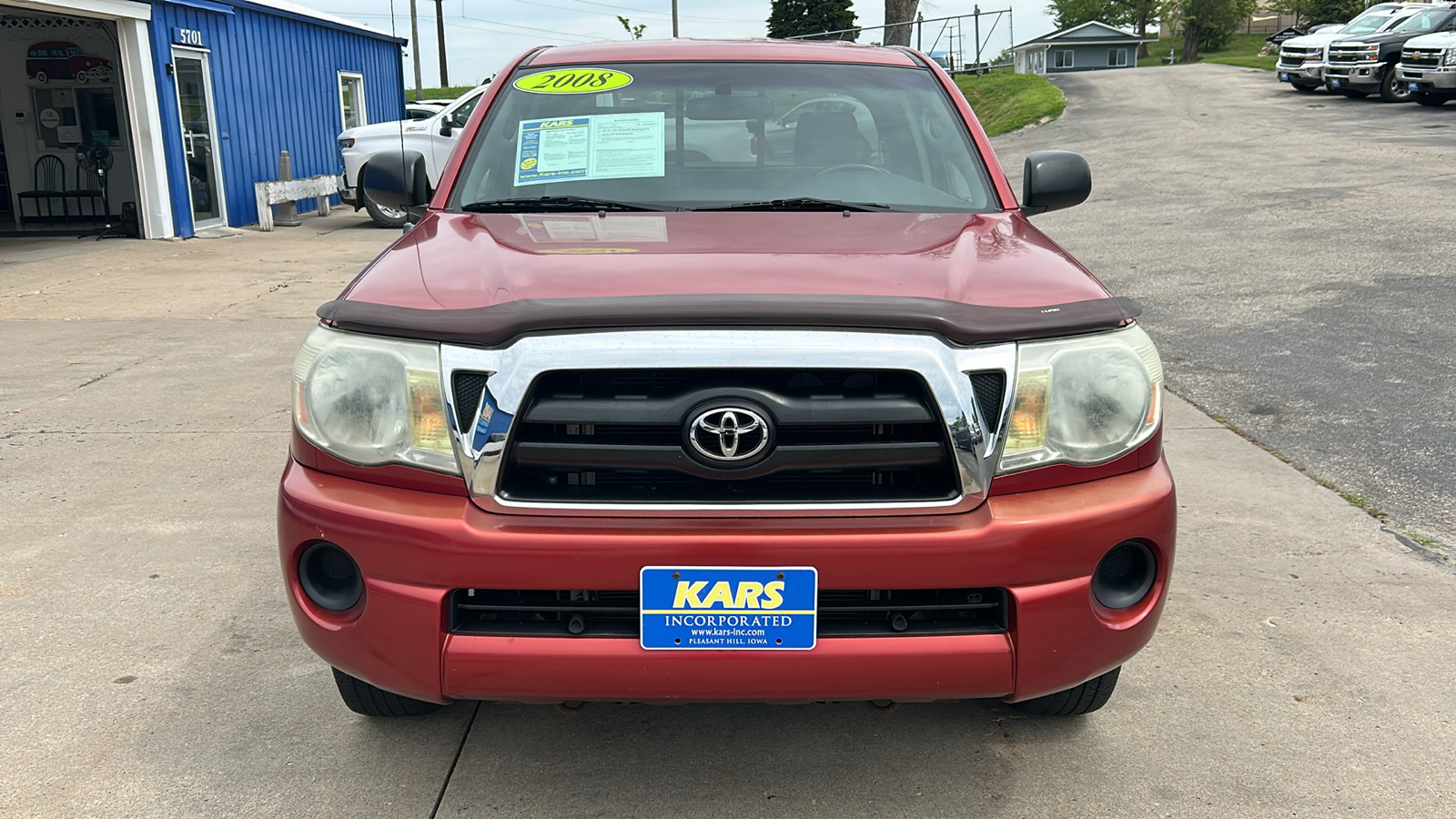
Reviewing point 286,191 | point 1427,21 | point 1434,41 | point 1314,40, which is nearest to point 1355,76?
point 1427,21

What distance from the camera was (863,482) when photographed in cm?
225

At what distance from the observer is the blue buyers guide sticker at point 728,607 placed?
7.00 ft

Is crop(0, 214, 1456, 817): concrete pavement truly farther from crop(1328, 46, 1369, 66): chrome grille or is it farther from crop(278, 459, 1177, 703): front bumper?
crop(1328, 46, 1369, 66): chrome grille

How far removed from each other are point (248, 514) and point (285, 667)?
1384mm

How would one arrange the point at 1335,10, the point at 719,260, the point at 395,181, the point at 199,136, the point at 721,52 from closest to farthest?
the point at 719,260 → the point at 395,181 → the point at 721,52 → the point at 199,136 → the point at 1335,10

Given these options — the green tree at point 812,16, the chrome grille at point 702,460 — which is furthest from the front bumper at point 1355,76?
the green tree at point 812,16

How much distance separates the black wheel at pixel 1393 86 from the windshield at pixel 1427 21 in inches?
33.0

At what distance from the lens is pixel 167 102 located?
46.3ft

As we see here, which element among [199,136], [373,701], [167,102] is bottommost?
[373,701]

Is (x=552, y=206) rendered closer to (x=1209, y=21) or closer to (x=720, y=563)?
(x=720, y=563)

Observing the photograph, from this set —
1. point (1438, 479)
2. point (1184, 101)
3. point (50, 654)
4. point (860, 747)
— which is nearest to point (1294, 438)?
point (1438, 479)

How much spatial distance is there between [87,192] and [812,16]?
142 feet

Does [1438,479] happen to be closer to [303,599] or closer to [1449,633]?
[1449,633]

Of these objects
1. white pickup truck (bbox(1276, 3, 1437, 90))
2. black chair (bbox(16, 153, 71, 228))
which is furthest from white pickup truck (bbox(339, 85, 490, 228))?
white pickup truck (bbox(1276, 3, 1437, 90))
